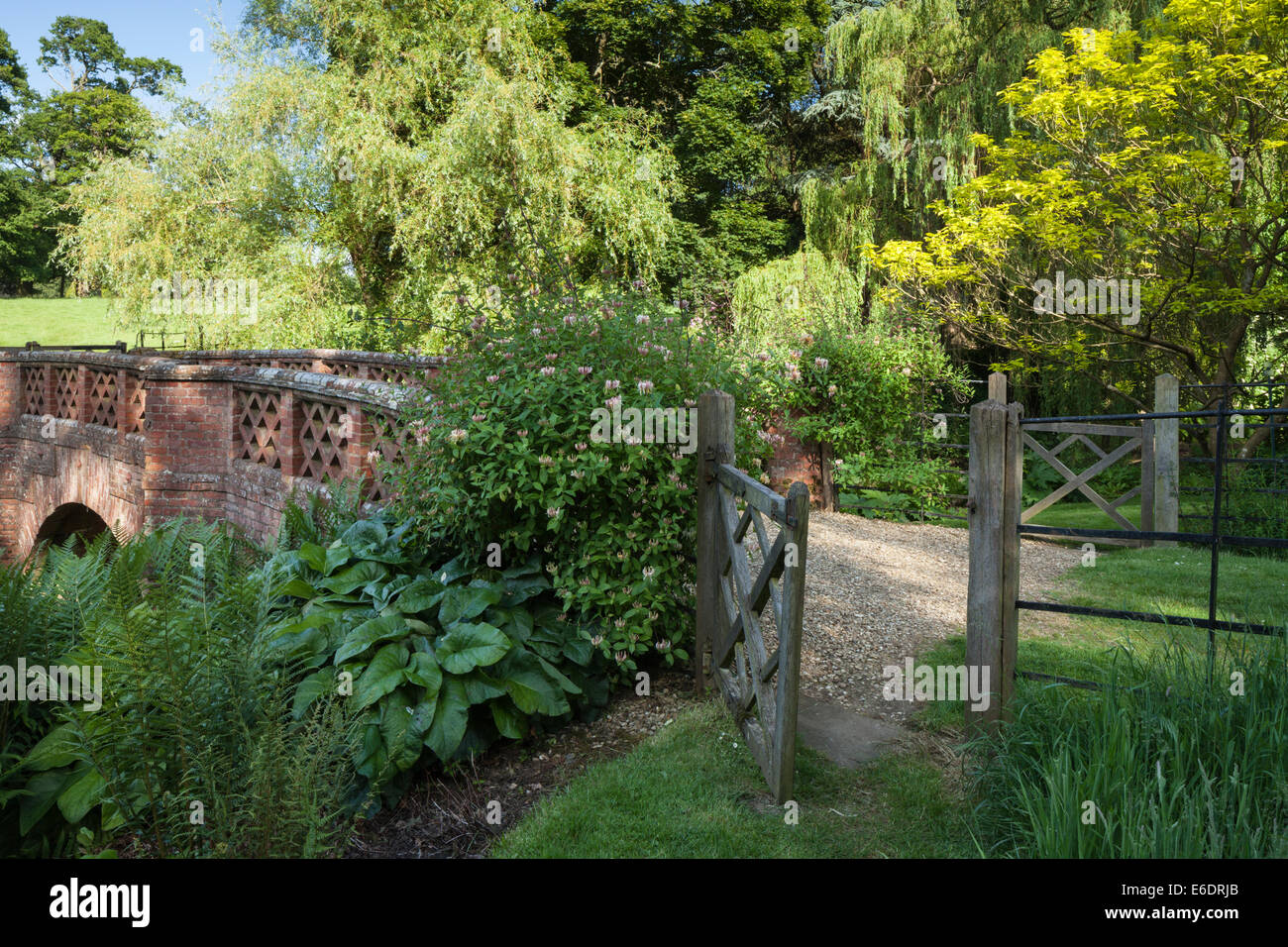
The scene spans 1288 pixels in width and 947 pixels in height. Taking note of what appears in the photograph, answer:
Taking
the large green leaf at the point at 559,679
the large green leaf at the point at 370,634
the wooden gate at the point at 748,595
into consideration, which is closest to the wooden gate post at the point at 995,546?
the wooden gate at the point at 748,595

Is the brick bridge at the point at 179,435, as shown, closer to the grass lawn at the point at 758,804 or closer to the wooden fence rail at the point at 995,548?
the grass lawn at the point at 758,804

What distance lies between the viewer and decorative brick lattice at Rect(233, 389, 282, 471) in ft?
28.9

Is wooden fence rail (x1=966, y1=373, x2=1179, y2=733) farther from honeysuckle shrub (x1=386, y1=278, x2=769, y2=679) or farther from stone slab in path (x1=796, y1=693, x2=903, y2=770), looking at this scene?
honeysuckle shrub (x1=386, y1=278, x2=769, y2=679)

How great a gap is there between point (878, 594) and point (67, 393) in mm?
11865

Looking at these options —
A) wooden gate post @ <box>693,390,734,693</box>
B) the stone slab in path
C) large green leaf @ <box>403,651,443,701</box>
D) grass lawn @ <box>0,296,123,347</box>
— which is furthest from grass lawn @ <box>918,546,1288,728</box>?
grass lawn @ <box>0,296,123,347</box>

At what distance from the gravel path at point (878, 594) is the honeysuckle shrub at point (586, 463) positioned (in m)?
1.03

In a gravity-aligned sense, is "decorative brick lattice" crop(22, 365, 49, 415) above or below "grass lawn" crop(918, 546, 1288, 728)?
above

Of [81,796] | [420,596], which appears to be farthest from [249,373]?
[81,796]

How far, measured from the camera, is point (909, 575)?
7984mm

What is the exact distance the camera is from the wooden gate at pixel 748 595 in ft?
11.1

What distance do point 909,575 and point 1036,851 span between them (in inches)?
209

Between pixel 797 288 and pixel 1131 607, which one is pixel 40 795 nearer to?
pixel 1131 607

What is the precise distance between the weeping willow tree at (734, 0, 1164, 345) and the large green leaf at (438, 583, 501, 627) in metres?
11.6

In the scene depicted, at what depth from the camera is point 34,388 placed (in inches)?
525
